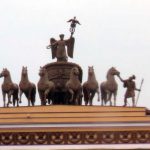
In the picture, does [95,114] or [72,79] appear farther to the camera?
[72,79]

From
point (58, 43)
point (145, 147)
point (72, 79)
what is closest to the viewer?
point (145, 147)

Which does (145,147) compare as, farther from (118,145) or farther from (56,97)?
(56,97)

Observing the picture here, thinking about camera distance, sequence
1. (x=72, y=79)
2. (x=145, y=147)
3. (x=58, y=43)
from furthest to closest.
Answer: (x=58, y=43)
(x=72, y=79)
(x=145, y=147)

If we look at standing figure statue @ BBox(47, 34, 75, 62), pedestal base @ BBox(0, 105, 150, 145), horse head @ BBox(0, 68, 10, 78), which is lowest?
pedestal base @ BBox(0, 105, 150, 145)

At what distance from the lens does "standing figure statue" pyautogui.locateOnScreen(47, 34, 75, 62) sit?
84.4ft

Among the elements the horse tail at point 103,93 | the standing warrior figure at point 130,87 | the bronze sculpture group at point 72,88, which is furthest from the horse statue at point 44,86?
the standing warrior figure at point 130,87

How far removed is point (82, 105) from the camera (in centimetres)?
2289

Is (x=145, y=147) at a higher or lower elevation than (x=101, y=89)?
lower

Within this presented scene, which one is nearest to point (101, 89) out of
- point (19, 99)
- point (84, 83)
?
point (84, 83)

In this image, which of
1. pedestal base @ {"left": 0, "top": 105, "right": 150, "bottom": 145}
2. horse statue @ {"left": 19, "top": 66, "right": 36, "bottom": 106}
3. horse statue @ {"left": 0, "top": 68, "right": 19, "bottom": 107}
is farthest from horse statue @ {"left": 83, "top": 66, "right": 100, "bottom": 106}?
horse statue @ {"left": 0, "top": 68, "right": 19, "bottom": 107}

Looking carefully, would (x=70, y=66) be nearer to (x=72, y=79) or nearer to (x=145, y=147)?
(x=72, y=79)

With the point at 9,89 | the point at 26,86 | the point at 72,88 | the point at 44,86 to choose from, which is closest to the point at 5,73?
the point at 9,89

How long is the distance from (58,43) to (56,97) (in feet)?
5.43

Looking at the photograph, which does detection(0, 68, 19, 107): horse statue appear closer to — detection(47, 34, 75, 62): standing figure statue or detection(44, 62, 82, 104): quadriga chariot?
detection(44, 62, 82, 104): quadriga chariot
